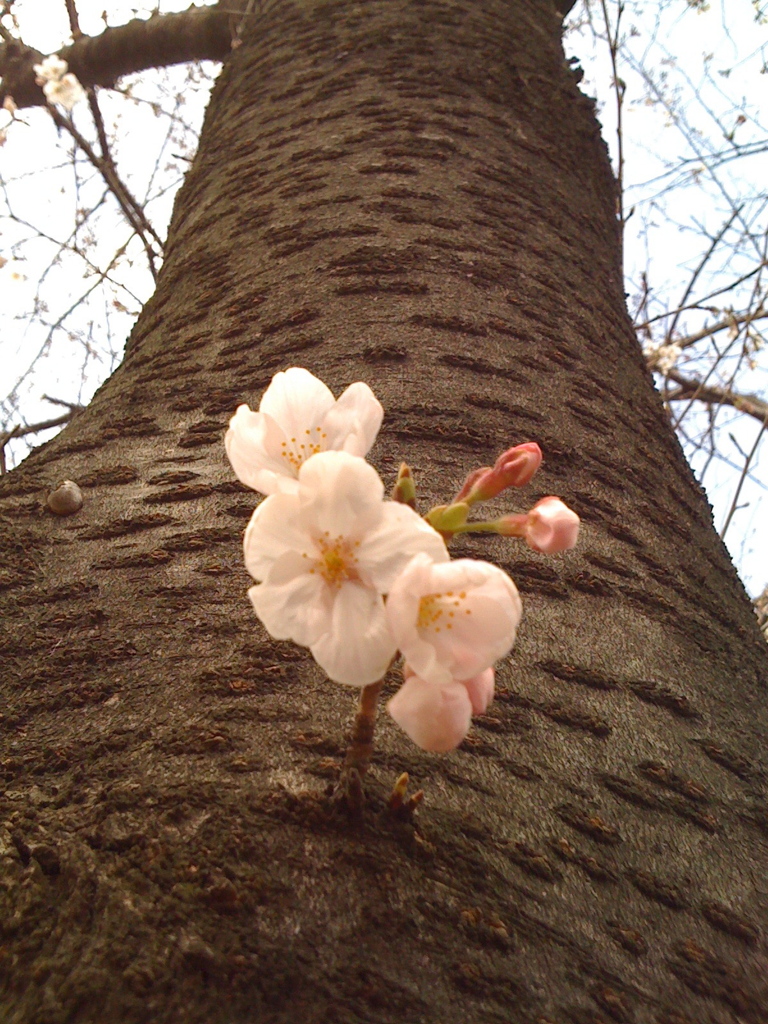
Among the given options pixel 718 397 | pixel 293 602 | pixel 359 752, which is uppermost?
pixel 718 397

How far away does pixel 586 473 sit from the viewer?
3.66 ft

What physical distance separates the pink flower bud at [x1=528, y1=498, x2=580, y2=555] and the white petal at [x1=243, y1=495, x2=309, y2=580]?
0.18 m

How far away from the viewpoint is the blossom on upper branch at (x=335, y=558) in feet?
1.67

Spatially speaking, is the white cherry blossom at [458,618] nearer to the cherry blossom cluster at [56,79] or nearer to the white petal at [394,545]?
the white petal at [394,545]

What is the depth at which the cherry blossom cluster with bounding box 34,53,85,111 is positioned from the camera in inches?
135

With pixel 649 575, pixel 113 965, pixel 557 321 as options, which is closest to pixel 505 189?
pixel 557 321

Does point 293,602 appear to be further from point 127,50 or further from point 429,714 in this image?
point 127,50

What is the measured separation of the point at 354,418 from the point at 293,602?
0.19 metres

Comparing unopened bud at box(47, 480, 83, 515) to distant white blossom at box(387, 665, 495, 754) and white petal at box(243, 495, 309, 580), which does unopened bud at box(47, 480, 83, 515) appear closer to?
white petal at box(243, 495, 309, 580)

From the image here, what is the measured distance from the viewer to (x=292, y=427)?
0.66m

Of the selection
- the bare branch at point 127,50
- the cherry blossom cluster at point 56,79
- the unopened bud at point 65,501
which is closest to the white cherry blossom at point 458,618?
the unopened bud at point 65,501

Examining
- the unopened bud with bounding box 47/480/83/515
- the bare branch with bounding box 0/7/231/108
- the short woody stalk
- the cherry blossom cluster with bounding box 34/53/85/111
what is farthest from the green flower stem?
the cherry blossom cluster with bounding box 34/53/85/111

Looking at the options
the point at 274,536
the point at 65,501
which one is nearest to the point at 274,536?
the point at 274,536

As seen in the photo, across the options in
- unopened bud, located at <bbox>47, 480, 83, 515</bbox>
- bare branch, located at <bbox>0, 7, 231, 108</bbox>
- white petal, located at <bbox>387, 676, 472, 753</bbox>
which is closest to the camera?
white petal, located at <bbox>387, 676, 472, 753</bbox>
